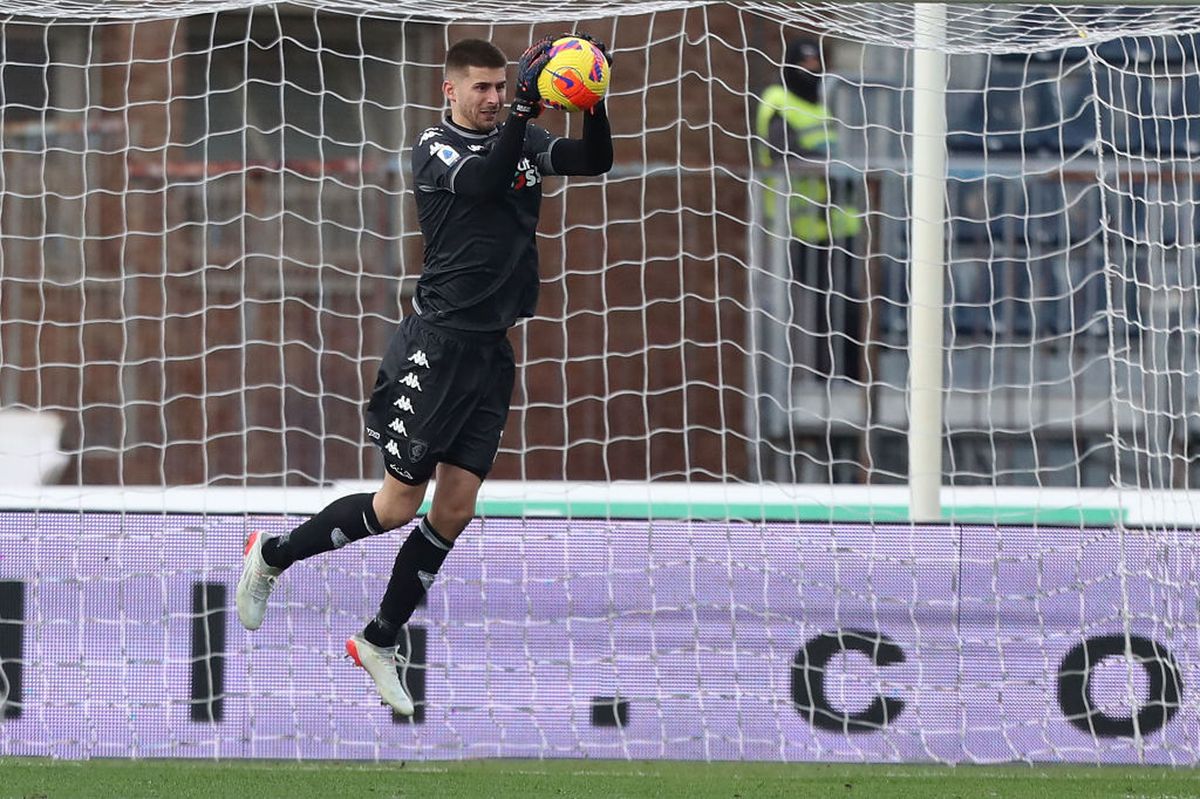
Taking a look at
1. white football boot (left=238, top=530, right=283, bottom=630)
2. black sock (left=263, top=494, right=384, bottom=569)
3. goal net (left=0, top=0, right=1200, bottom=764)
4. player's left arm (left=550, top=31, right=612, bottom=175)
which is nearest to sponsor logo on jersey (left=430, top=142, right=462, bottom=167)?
player's left arm (left=550, top=31, right=612, bottom=175)

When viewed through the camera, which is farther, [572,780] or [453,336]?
[572,780]

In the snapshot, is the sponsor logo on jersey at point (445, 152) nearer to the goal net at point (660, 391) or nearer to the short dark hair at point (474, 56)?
the short dark hair at point (474, 56)

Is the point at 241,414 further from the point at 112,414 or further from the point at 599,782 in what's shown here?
the point at 599,782

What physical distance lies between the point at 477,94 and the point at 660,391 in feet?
10.4

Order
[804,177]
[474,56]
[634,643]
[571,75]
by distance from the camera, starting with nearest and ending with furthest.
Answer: [571,75]
[474,56]
[634,643]
[804,177]

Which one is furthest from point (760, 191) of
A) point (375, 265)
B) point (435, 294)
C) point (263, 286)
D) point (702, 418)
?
point (435, 294)

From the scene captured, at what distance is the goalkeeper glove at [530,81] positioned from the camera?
3953mm

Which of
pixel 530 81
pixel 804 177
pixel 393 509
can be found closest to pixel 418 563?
pixel 393 509

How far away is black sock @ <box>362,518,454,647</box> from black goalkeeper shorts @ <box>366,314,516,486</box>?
0.67 feet

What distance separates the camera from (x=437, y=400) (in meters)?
4.34

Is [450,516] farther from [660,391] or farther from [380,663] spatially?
[660,391]

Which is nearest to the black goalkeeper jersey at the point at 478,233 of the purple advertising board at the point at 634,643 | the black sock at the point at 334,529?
the black sock at the point at 334,529

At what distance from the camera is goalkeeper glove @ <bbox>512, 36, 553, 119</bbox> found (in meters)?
Answer: 3.95

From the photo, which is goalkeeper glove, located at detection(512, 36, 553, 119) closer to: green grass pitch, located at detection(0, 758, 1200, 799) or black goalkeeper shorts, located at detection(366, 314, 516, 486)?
black goalkeeper shorts, located at detection(366, 314, 516, 486)
